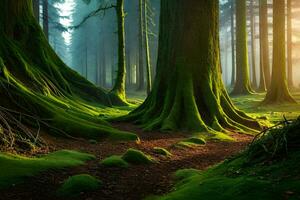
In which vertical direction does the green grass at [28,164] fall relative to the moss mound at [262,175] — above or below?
below

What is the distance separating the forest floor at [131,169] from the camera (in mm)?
5820

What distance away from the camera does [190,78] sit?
41.4ft

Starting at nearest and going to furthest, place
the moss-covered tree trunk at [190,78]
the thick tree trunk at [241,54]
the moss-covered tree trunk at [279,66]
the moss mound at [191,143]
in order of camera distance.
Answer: the moss mound at [191,143]
the moss-covered tree trunk at [190,78]
the moss-covered tree trunk at [279,66]
the thick tree trunk at [241,54]

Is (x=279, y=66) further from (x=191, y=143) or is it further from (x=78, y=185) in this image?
(x=78, y=185)

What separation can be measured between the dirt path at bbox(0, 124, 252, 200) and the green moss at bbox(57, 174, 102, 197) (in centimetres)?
12

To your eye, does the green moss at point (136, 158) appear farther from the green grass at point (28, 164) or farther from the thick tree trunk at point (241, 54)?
the thick tree trunk at point (241, 54)

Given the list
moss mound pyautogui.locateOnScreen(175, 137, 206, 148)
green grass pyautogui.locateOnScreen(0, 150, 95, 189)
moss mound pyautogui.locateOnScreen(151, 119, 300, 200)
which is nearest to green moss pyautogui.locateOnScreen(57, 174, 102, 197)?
green grass pyautogui.locateOnScreen(0, 150, 95, 189)

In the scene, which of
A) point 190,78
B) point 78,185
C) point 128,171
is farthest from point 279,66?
point 78,185

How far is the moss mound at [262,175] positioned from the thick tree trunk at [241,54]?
81.7 feet

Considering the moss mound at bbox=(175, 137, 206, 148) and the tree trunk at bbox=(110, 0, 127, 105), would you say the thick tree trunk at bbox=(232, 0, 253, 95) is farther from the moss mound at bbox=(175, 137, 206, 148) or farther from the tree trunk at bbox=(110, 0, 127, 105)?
the moss mound at bbox=(175, 137, 206, 148)

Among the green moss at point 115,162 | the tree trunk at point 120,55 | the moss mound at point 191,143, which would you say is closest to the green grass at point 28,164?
the green moss at point 115,162

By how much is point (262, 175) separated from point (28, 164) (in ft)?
13.4

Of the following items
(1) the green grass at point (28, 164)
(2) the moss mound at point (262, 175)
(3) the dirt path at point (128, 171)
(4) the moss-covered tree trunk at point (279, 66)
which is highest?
(4) the moss-covered tree trunk at point (279, 66)

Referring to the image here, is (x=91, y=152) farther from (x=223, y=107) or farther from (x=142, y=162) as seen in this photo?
(x=223, y=107)
